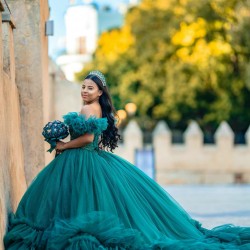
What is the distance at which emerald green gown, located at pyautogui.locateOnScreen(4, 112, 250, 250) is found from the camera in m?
5.38

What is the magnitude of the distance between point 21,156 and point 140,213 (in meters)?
1.81

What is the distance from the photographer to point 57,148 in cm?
611

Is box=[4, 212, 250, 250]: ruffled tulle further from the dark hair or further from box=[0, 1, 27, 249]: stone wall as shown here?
the dark hair

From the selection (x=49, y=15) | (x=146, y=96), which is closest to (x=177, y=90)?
(x=146, y=96)

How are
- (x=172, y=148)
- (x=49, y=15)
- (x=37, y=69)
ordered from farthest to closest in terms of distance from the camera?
(x=172, y=148)
(x=49, y=15)
(x=37, y=69)

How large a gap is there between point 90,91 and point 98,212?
3.54 feet

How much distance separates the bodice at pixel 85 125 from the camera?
602cm

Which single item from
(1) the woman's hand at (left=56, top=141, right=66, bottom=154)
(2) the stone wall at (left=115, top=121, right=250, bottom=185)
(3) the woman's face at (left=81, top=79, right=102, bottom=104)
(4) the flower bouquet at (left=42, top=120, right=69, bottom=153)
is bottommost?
(2) the stone wall at (left=115, top=121, right=250, bottom=185)

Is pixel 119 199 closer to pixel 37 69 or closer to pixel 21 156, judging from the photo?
pixel 21 156

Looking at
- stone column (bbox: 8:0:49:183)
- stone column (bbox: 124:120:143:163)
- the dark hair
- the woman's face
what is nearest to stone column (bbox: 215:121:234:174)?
stone column (bbox: 124:120:143:163)

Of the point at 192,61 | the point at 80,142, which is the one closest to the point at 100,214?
the point at 80,142

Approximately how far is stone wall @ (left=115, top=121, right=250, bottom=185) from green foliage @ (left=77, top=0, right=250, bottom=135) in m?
2.20

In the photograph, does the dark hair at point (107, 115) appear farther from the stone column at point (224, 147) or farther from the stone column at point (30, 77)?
the stone column at point (224, 147)

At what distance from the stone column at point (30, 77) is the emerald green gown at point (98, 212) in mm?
1588
